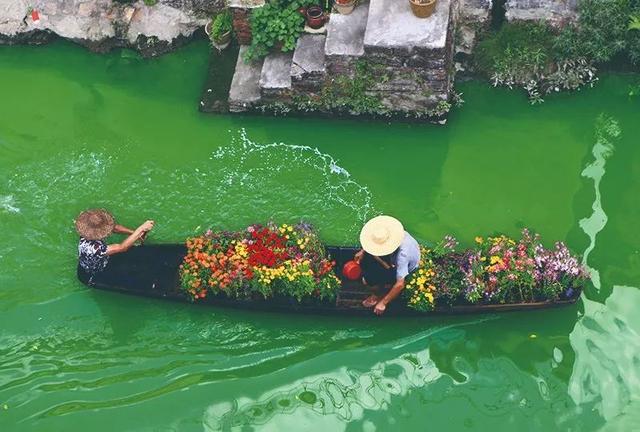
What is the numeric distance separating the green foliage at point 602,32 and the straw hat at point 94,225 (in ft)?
17.9

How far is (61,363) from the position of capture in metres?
8.57

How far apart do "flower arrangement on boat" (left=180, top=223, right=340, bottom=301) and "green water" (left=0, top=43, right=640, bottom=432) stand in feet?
1.45

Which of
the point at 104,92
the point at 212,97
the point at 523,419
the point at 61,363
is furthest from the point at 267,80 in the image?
the point at 523,419

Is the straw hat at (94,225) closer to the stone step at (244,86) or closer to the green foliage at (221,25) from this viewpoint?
the stone step at (244,86)

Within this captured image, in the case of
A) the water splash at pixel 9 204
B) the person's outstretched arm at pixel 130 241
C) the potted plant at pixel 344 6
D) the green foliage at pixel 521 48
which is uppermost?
the potted plant at pixel 344 6

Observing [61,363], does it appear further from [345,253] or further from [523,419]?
[523,419]

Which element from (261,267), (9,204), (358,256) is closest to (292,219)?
(261,267)

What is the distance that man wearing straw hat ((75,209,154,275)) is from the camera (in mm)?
8430

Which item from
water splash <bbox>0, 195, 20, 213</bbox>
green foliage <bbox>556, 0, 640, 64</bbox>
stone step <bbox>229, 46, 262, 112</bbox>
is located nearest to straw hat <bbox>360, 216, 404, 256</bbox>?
stone step <bbox>229, 46, 262, 112</bbox>

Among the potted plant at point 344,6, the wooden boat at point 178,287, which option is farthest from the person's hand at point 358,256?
the potted plant at point 344,6

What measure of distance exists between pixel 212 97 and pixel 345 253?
293cm

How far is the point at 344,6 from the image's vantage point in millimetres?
9617

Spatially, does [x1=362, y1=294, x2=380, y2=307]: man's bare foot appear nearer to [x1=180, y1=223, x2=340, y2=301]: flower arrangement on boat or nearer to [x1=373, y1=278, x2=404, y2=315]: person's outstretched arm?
[x1=373, y1=278, x2=404, y2=315]: person's outstretched arm

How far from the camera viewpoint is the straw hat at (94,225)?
8.44m
